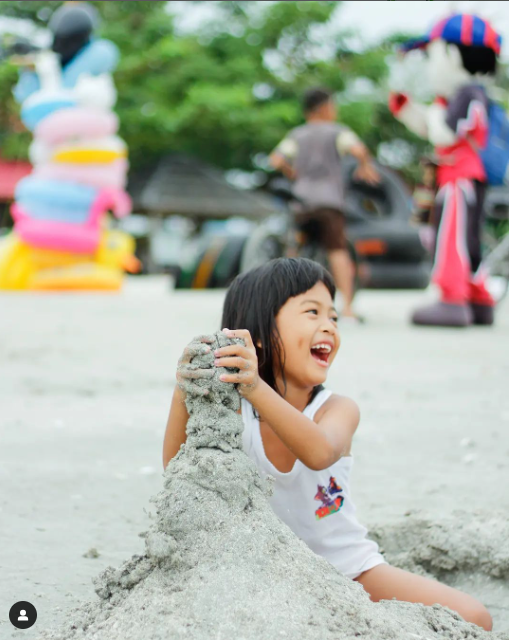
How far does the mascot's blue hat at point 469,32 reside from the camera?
652cm

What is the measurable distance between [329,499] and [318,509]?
0.12ft

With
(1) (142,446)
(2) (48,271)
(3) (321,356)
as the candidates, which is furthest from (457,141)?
(2) (48,271)

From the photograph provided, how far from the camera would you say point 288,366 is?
5.98 ft

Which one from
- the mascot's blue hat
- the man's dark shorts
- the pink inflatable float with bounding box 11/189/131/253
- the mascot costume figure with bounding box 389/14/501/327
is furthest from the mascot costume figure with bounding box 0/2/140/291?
the mascot's blue hat

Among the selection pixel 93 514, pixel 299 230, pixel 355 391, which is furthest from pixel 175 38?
pixel 93 514

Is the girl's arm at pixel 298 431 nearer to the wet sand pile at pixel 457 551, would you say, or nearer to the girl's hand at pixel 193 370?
the girl's hand at pixel 193 370

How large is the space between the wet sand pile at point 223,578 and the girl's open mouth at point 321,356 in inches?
11.9

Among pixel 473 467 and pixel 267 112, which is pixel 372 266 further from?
pixel 473 467

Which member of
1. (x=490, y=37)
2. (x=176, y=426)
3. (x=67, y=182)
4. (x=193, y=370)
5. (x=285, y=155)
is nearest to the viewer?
(x=193, y=370)

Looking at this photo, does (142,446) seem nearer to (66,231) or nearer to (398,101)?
(398,101)

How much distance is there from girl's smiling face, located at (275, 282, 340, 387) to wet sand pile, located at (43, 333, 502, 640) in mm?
265

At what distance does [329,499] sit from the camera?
186 cm

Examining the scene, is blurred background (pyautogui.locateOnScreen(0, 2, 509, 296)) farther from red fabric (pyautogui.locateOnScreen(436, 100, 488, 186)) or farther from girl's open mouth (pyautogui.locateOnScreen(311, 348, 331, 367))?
girl's open mouth (pyautogui.locateOnScreen(311, 348, 331, 367))

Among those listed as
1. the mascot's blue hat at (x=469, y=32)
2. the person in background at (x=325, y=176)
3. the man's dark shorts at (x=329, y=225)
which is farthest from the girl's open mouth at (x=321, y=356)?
the mascot's blue hat at (x=469, y=32)
